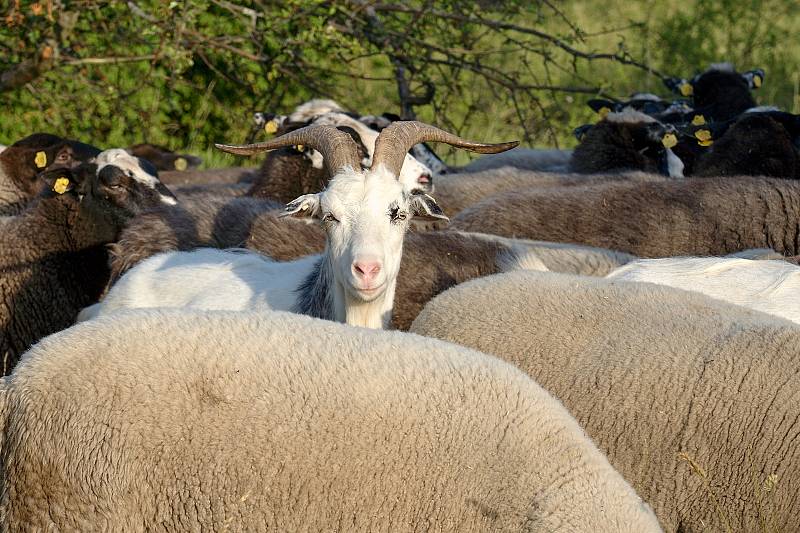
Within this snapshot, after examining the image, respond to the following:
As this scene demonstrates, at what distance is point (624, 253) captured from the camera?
5984mm

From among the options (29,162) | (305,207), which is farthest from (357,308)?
(29,162)

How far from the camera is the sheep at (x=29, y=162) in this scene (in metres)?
7.87

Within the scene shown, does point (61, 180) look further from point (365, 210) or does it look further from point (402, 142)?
point (365, 210)

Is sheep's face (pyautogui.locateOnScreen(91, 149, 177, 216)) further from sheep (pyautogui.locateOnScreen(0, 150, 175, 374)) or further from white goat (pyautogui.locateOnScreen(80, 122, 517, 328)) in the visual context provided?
white goat (pyautogui.locateOnScreen(80, 122, 517, 328))

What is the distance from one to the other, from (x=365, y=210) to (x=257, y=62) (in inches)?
257

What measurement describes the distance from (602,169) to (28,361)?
6.04 m

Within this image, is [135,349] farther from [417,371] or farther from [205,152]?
[205,152]

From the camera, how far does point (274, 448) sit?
3045 mm

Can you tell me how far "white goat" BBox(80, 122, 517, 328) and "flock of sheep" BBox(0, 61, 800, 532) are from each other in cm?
1

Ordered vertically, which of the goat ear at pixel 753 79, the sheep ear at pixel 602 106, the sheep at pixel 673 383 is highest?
the goat ear at pixel 753 79

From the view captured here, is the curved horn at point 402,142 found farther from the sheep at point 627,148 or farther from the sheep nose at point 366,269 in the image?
the sheep at point 627,148

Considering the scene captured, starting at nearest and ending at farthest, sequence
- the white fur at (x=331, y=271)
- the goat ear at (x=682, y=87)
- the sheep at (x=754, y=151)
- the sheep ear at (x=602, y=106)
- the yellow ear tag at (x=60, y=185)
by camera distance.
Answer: the white fur at (x=331, y=271) < the yellow ear tag at (x=60, y=185) < the sheep at (x=754, y=151) < the sheep ear at (x=602, y=106) < the goat ear at (x=682, y=87)

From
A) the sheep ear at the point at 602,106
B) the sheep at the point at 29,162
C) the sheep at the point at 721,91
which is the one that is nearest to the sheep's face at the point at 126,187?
the sheep at the point at 29,162

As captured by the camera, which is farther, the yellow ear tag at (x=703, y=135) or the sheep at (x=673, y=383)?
the yellow ear tag at (x=703, y=135)
